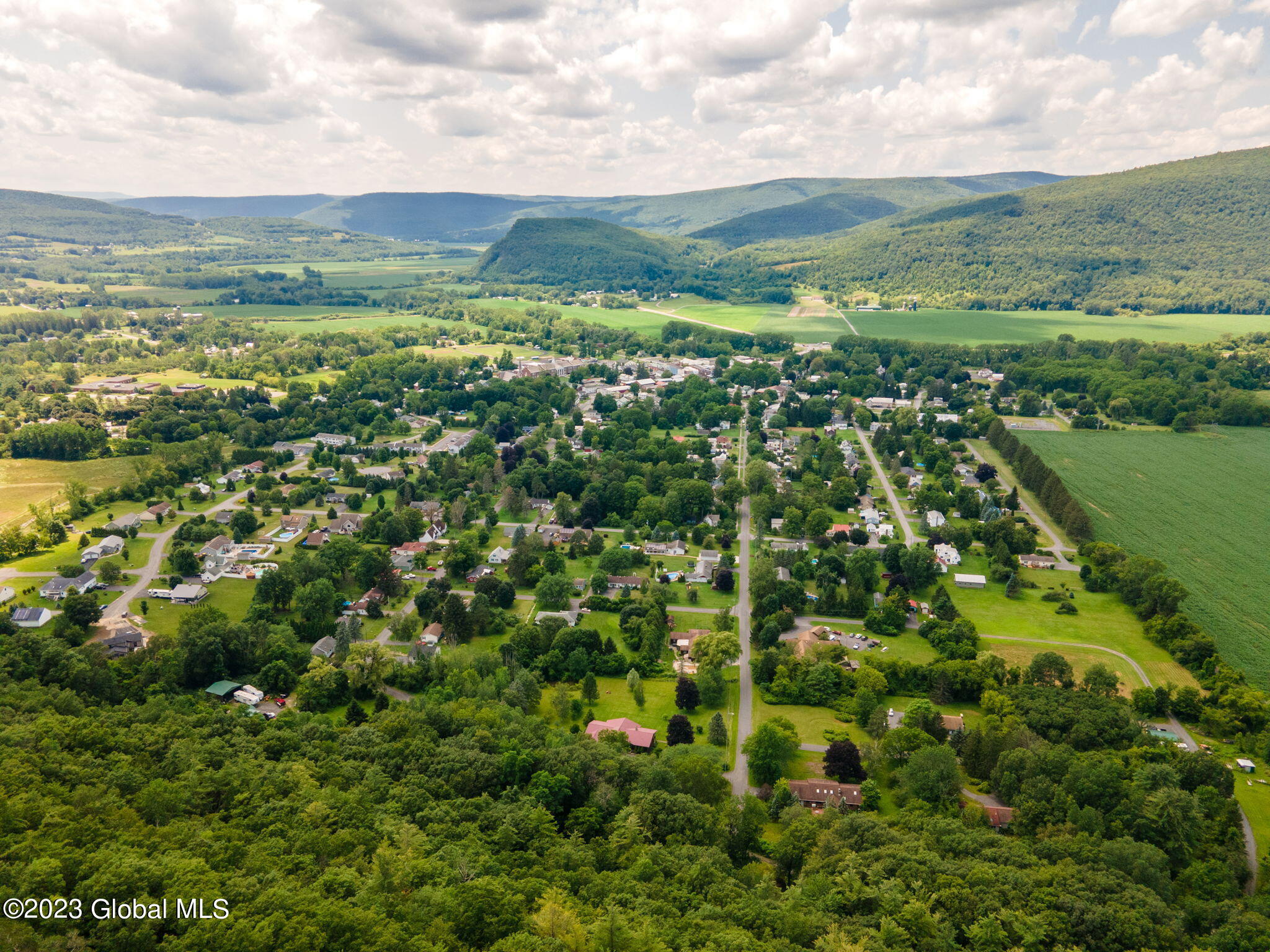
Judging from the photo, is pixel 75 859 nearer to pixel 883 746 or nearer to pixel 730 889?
pixel 730 889

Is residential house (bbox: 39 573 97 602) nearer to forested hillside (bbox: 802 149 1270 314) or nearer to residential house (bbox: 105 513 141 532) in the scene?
residential house (bbox: 105 513 141 532)

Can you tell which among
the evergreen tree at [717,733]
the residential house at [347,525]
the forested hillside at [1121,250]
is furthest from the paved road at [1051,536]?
the forested hillside at [1121,250]

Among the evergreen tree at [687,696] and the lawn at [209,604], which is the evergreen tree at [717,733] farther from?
the lawn at [209,604]

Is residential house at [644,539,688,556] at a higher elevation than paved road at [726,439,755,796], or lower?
higher

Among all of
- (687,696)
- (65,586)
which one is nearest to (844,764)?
(687,696)

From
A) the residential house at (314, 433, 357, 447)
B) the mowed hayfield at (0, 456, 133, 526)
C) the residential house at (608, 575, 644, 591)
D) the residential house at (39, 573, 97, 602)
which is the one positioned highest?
the residential house at (314, 433, 357, 447)

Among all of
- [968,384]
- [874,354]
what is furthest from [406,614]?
[874,354]

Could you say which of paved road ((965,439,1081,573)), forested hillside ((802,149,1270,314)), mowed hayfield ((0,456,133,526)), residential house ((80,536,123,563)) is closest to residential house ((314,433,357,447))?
mowed hayfield ((0,456,133,526))
